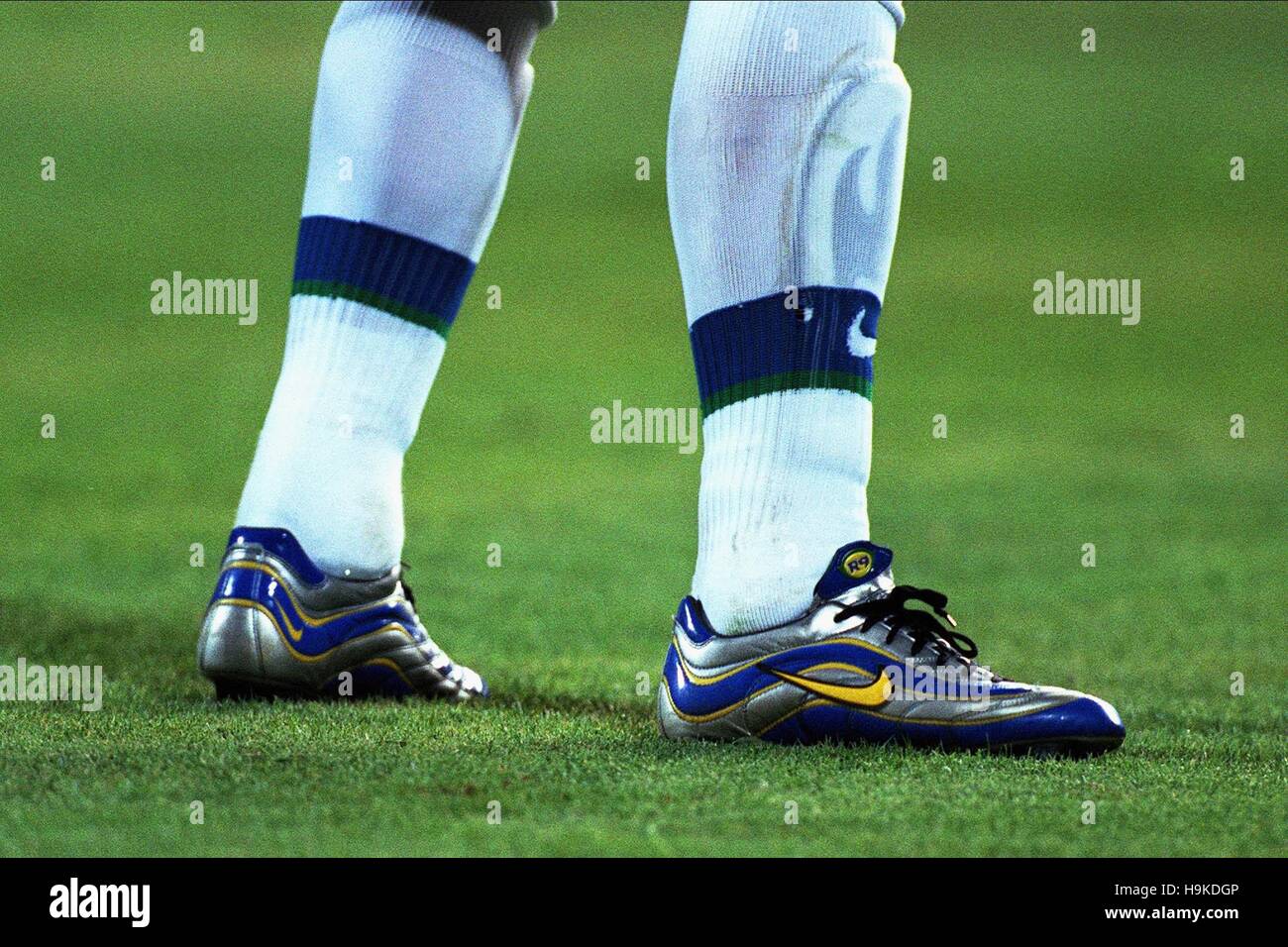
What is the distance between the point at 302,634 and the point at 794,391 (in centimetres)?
52

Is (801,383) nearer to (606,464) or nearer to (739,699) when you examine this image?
(739,699)

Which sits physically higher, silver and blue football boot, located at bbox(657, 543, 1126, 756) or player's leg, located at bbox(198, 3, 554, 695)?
player's leg, located at bbox(198, 3, 554, 695)

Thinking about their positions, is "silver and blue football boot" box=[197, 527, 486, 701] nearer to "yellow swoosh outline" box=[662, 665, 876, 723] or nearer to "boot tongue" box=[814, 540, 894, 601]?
"yellow swoosh outline" box=[662, 665, 876, 723]

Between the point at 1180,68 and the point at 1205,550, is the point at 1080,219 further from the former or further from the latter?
the point at 1205,550

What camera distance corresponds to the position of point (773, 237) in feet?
4.08

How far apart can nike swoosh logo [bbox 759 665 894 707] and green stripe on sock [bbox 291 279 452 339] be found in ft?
1.86

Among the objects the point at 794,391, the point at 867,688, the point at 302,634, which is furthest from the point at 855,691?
the point at 302,634

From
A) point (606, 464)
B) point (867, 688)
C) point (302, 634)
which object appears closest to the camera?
point (867, 688)

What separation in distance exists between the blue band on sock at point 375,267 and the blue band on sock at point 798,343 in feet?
1.26

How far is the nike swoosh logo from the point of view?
1204mm

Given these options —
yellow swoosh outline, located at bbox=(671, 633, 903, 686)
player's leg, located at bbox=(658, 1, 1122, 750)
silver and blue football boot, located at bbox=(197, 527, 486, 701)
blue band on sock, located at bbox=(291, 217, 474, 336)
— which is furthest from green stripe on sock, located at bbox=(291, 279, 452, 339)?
yellow swoosh outline, located at bbox=(671, 633, 903, 686)

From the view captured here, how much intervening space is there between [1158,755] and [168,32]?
828 centimetres

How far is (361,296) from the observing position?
1.49 meters
